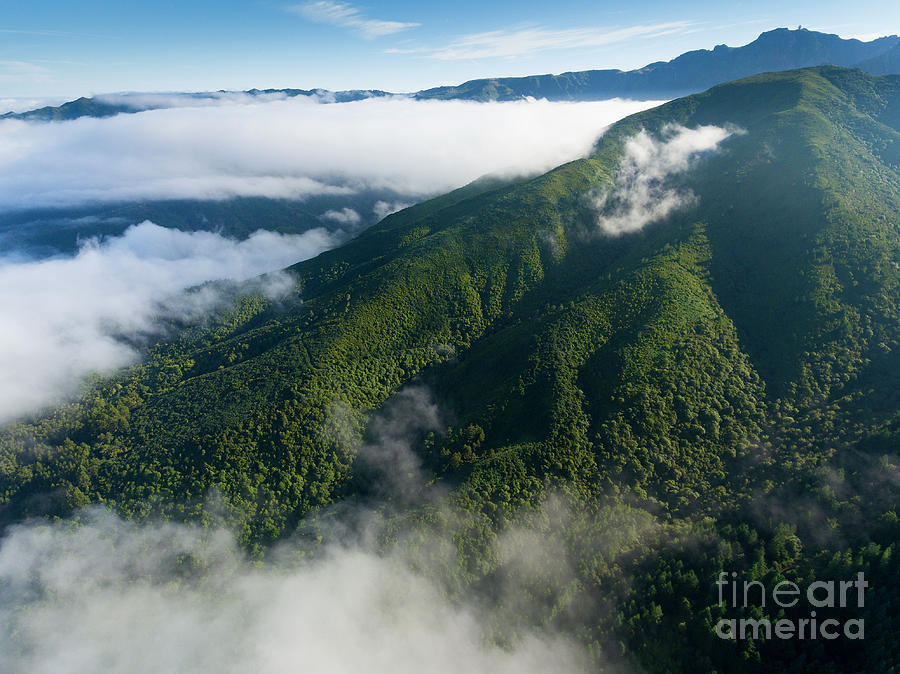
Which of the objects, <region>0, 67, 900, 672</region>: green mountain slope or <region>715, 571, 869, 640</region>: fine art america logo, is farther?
<region>0, 67, 900, 672</region>: green mountain slope

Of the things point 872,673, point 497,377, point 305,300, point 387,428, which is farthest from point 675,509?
point 305,300

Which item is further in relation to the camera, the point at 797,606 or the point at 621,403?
the point at 621,403

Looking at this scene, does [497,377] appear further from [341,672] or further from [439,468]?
[341,672]

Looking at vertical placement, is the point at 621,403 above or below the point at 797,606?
above

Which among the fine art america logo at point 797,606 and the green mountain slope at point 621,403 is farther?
the green mountain slope at point 621,403
